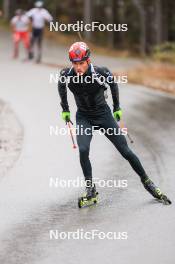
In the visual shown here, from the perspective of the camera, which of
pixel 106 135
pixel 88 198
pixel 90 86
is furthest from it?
pixel 88 198

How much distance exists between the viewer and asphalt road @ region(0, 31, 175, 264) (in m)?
8.45

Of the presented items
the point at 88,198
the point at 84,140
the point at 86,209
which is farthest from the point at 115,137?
the point at 86,209

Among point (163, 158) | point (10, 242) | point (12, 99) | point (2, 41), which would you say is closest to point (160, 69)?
point (12, 99)

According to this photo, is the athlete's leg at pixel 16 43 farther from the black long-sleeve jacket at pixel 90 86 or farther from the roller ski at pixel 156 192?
the roller ski at pixel 156 192

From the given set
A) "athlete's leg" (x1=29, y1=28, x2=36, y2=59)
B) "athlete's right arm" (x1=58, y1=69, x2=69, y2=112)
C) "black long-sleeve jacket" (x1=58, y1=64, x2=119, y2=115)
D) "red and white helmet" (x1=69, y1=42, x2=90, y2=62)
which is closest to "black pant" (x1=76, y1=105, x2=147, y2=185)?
"black long-sleeve jacket" (x1=58, y1=64, x2=119, y2=115)

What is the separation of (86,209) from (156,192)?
0.99m

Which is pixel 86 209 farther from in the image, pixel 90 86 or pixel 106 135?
pixel 90 86

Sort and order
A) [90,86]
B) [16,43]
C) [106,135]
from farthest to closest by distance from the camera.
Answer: [16,43] → [106,135] → [90,86]

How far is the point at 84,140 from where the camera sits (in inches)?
400

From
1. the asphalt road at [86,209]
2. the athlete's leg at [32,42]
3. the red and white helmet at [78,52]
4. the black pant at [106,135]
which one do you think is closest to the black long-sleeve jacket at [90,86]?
the black pant at [106,135]

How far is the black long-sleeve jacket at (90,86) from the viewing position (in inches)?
393

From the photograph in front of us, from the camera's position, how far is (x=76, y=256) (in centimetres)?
830

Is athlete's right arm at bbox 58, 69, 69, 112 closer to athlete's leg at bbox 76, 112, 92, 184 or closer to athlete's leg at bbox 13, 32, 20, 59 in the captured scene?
athlete's leg at bbox 76, 112, 92, 184

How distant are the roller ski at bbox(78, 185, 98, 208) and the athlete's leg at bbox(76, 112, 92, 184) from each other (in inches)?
5.3
